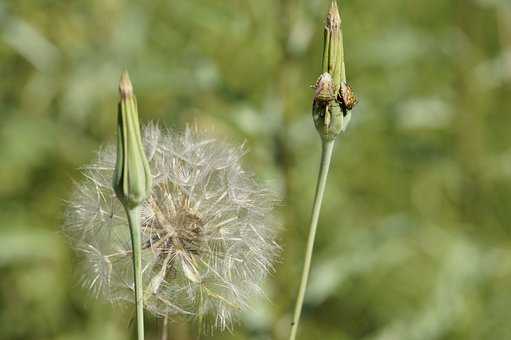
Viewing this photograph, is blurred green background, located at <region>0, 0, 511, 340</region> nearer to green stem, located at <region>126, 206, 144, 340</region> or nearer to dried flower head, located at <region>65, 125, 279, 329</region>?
dried flower head, located at <region>65, 125, 279, 329</region>

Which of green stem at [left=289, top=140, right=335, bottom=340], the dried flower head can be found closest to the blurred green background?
the dried flower head

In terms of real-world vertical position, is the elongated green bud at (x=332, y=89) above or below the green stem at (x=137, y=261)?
above

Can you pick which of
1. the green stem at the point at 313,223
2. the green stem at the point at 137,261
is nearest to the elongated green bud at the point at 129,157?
the green stem at the point at 137,261

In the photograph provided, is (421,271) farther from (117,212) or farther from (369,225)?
(117,212)

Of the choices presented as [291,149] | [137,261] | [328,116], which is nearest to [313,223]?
A: [328,116]

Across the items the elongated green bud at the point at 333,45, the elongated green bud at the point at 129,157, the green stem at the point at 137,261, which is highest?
the elongated green bud at the point at 333,45

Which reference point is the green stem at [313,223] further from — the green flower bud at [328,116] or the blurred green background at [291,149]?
the blurred green background at [291,149]

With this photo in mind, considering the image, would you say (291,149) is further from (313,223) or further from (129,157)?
(129,157)

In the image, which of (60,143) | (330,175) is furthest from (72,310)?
(330,175)
